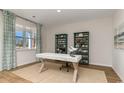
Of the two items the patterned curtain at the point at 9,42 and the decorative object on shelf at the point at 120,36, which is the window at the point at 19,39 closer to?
the patterned curtain at the point at 9,42

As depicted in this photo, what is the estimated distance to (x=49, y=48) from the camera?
18.8 ft

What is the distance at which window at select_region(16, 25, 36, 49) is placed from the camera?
411 cm

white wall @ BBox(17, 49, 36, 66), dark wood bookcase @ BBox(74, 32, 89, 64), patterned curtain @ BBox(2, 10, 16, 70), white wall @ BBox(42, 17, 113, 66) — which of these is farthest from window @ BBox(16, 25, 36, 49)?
dark wood bookcase @ BBox(74, 32, 89, 64)

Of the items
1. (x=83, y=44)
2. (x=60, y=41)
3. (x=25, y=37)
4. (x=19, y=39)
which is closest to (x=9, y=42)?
(x=19, y=39)

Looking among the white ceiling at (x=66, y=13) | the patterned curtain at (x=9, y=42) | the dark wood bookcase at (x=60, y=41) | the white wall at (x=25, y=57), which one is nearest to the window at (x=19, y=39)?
the white wall at (x=25, y=57)

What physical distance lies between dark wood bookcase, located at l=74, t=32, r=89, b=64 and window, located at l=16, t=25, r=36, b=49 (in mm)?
2460

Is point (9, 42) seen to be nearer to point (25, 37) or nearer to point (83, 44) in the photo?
point (25, 37)

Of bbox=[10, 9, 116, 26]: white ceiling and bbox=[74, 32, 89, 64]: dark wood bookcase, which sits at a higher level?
bbox=[10, 9, 116, 26]: white ceiling

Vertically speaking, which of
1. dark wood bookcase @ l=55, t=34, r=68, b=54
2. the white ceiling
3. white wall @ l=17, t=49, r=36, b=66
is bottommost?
white wall @ l=17, t=49, r=36, b=66

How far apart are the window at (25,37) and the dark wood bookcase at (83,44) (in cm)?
246

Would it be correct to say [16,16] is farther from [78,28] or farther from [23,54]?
[78,28]

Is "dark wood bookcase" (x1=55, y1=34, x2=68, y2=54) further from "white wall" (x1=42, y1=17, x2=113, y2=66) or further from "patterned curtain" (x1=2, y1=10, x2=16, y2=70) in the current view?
"patterned curtain" (x1=2, y1=10, x2=16, y2=70)

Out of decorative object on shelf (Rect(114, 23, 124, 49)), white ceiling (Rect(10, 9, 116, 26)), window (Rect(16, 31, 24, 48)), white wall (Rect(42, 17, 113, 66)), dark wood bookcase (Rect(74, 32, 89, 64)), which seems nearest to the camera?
decorative object on shelf (Rect(114, 23, 124, 49))
